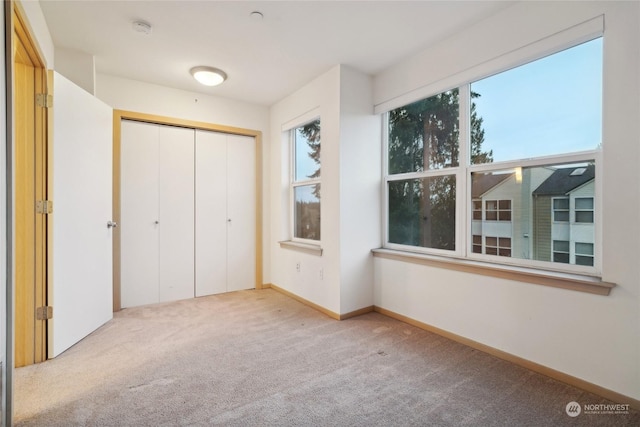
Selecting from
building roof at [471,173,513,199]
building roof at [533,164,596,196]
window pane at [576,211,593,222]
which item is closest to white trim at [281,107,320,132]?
building roof at [471,173,513,199]

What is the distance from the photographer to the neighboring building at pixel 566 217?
194cm

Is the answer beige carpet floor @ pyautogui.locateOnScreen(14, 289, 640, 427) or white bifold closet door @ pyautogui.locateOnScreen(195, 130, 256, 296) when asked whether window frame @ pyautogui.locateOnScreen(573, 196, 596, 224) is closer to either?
beige carpet floor @ pyautogui.locateOnScreen(14, 289, 640, 427)

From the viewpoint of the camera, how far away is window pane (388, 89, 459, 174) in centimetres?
272

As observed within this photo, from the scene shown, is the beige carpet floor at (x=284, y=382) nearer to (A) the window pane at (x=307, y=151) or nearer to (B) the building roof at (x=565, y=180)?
(B) the building roof at (x=565, y=180)

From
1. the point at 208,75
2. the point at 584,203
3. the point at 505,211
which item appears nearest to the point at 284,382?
the point at 505,211

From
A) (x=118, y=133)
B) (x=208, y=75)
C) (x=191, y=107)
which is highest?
(x=208, y=75)

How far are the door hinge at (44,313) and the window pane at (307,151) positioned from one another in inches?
107

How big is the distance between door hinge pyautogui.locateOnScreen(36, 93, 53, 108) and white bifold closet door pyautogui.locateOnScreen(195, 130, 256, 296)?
63.6 inches

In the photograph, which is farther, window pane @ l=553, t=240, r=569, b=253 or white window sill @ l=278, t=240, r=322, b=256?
white window sill @ l=278, t=240, r=322, b=256

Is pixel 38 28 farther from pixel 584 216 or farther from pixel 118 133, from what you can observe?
pixel 584 216

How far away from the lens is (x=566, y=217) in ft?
6.66

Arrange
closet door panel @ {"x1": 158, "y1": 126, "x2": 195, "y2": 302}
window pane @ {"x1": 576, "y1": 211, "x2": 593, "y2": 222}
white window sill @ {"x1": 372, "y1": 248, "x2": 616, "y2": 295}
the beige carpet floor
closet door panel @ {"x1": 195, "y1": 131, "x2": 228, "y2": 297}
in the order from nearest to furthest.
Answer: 1. the beige carpet floor
2. white window sill @ {"x1": 372, "y1": 248, "x2": 616, "y2": 295}
3. window pane @ {"x1": 576, "y1": 211, "x2": 593, "y2": 222}
4. closet door panel @ {"x1": 158, "y1": 126, "x2": 195, "y2": 302}
5. closet door panel @ {"x1": 195, "y1": 131, "x2": 228, "y2": 297}

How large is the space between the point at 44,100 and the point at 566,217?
149 inches

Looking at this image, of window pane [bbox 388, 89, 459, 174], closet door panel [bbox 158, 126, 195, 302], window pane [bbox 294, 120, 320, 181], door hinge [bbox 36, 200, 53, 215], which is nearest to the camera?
door hinge [bbox 36, 200, 53, 215]
